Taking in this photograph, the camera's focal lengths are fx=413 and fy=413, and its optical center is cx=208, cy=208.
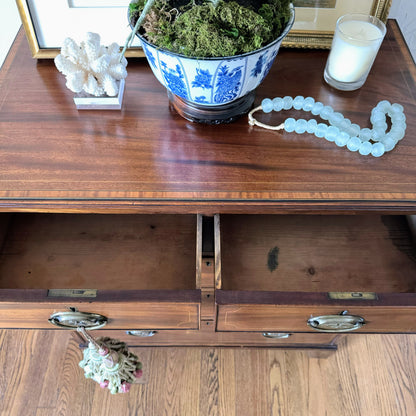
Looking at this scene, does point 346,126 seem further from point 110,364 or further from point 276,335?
point 110,364

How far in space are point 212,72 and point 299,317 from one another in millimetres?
361

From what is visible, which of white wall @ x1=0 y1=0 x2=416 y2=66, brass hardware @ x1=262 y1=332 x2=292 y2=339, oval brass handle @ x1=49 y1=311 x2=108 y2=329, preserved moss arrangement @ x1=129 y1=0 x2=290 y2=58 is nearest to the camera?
preserved moss arrangement @ x1=129 y1=0 x2=290 y2=58

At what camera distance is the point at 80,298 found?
0.55m

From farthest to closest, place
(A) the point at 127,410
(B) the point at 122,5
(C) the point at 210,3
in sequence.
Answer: (A) the point at 127,410, (B) the point at 122,5, (C) the point at 210,3

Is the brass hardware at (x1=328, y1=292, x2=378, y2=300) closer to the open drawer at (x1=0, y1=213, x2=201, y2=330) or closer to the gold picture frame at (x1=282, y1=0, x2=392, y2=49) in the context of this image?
the open drawer at (x1=0, y1=213, x2=201, y2=330)

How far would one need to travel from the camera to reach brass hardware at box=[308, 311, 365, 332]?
1.92ft

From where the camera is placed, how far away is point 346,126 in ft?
1.96

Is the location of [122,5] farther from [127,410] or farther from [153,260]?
[127,410]

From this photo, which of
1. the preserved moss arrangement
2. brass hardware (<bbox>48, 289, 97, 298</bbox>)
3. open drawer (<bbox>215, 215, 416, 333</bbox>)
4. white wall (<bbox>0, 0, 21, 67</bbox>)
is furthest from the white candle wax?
white wall (<bbox>0, 0, 21, 67</bbox>)

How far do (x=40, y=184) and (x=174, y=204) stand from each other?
0.59ft

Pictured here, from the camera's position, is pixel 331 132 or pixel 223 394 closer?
pixel 331 132

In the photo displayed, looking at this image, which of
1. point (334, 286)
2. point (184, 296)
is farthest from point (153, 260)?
point (334, 286)

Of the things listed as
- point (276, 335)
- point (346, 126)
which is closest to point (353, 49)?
point (346, 126)

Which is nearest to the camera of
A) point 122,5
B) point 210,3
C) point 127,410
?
point 210,3
